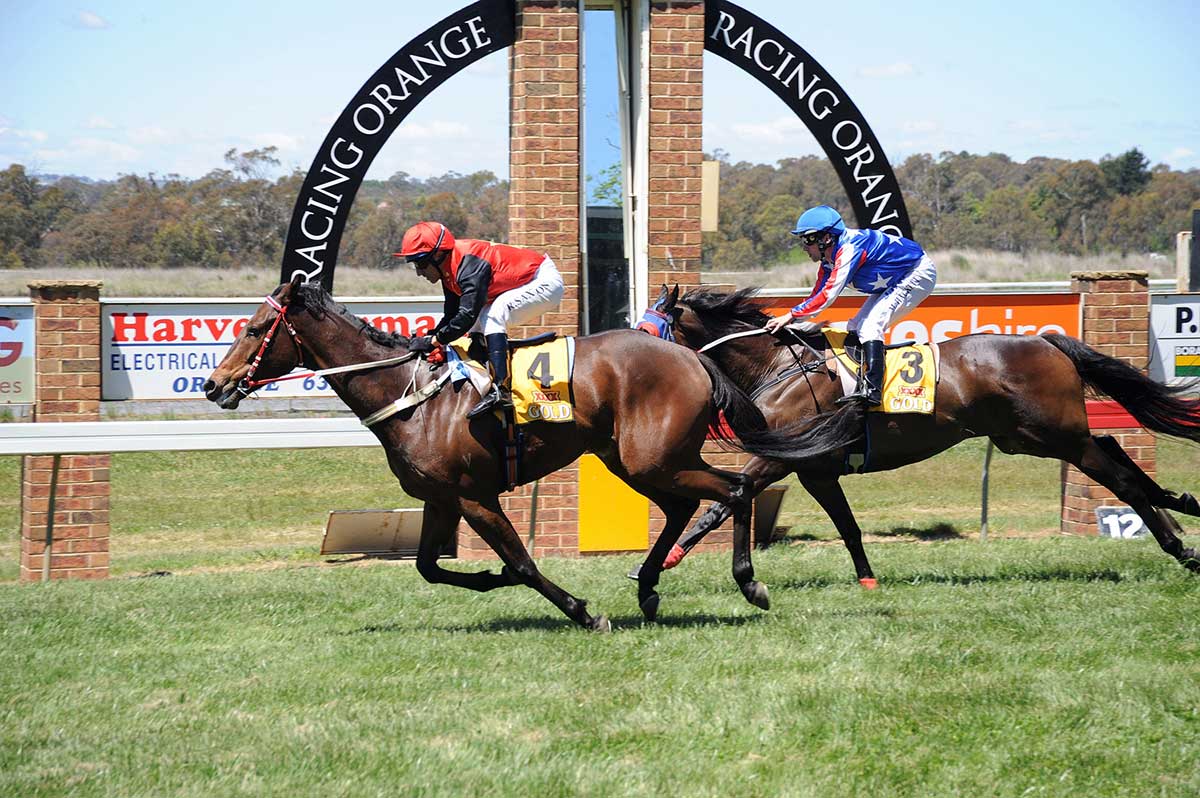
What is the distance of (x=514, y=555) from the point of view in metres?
7.21

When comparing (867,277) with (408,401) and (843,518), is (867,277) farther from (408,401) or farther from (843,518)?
(408,401)

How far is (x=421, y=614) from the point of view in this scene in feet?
25.2

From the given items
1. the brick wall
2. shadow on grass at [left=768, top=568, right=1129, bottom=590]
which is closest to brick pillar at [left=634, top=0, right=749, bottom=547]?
the brick wall

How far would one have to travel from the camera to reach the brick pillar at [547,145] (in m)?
10.5

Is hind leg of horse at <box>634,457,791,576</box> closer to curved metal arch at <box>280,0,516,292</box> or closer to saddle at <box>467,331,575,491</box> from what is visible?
saddle at <box>467,331,575,491</box>

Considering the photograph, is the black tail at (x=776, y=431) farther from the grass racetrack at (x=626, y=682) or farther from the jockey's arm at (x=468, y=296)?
A: the jockey's arm at (x=468, y=296)

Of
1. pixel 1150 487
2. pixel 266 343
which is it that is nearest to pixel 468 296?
pixel 266 343

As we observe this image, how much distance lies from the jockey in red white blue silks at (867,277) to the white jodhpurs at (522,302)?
1548 millimetres

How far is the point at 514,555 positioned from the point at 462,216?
132 ft

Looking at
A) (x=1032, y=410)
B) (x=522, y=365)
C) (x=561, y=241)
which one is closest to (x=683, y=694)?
(x=522, y=365)

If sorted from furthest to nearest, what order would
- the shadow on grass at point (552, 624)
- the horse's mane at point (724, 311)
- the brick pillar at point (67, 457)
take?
the brick pillar at point (67, 457)
the horse's mane at point (724, 311)
the shadow on grass at point (552, 624)

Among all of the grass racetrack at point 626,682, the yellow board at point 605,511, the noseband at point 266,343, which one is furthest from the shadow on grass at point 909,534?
the noseband at point 266,343

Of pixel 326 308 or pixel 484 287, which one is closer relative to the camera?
pixel 484 287

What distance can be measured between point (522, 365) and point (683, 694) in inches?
88.2
